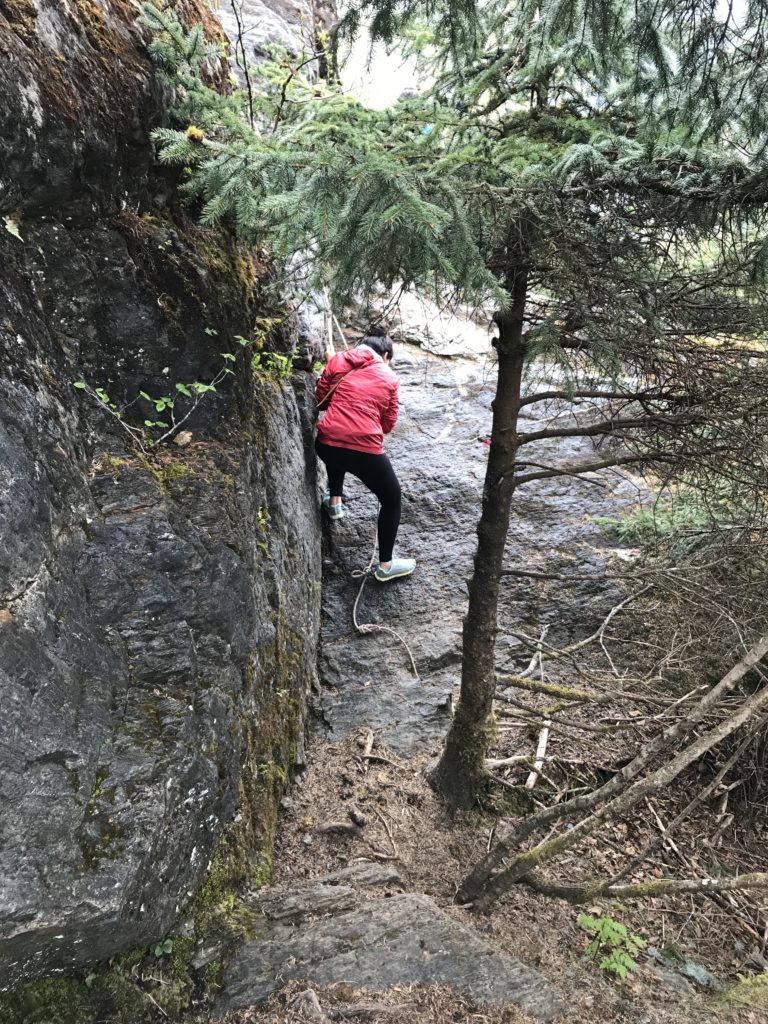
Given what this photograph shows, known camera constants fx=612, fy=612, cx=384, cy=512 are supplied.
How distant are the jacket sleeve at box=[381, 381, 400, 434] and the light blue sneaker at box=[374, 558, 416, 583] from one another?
1459mm

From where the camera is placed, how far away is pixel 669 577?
3947 mm

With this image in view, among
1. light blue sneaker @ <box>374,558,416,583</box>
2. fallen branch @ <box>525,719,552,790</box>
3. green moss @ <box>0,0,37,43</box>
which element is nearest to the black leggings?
light blue sneaker @ <box>374,558,416,583</box>

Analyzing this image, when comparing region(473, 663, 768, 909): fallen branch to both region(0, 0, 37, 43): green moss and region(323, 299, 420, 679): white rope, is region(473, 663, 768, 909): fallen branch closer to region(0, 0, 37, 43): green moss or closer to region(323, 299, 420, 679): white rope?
region(323, 299, 420, 679): white rope

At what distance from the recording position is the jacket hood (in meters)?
6.04

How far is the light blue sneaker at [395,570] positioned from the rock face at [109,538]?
2474 millimetres

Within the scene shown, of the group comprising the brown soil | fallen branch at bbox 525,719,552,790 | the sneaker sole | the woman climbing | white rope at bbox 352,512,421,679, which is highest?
the woman climbing

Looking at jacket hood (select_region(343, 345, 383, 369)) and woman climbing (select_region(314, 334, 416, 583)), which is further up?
jacket hood (select_region(343, 345, 383, 369))

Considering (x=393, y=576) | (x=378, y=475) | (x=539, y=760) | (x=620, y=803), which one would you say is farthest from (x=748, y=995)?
(x=378, y=475)

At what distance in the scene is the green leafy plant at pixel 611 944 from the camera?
3.51 metres

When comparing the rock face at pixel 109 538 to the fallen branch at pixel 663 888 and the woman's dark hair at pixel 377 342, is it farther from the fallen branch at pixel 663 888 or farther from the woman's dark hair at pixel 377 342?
the woman's dark hair at pixel 377 342

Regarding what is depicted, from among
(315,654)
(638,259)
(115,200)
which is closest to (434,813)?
(315,654)

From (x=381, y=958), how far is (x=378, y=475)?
4.18 m

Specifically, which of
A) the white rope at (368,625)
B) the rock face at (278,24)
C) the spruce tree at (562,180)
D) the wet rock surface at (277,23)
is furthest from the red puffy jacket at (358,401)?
the wet rock surface at (277,23)

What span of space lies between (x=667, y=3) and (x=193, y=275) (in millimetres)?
3034
